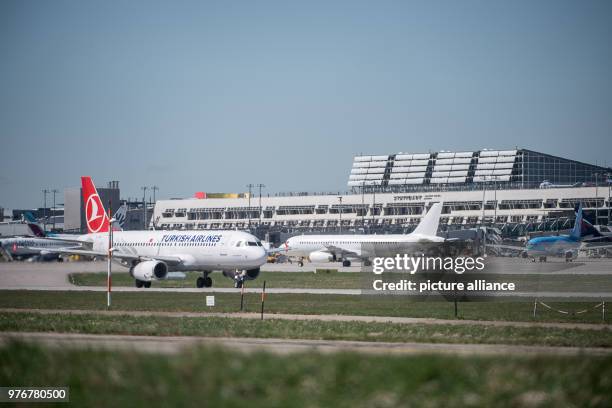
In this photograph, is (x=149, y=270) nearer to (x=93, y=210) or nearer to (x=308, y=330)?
→ (x=93, y=210)

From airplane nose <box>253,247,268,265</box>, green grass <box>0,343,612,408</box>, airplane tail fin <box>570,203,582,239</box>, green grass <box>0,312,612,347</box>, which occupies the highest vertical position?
airplane tail fin <box>570,203,582,239</box>

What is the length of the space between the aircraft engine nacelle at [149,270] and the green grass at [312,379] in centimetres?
4185

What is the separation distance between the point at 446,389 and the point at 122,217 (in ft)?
313

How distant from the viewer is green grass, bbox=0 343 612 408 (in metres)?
12.1

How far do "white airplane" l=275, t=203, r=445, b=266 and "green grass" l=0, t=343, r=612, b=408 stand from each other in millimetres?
72276

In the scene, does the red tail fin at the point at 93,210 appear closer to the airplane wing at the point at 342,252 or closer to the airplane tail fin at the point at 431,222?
the airplane wing at the point at 342,252

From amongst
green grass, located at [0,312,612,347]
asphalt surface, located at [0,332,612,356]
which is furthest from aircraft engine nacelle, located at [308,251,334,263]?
asphalt surface, located at [0,332,612,356]

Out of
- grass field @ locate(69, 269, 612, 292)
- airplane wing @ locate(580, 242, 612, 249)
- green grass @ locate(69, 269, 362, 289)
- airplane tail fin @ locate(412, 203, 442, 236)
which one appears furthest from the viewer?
airplane wing @ locate(580, 242, 612, 249)

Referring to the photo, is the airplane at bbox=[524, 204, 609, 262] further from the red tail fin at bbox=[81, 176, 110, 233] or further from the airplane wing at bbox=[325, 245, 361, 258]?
the red tail fin at bbox=[81, 176, 110, 233]

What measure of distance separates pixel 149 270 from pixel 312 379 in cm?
4508

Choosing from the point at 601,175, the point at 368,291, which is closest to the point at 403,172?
the point at 601,175

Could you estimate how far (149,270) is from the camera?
57.0 metres

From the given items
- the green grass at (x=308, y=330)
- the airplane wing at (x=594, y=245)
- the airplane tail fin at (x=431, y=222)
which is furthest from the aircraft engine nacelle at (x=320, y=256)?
the green grass at (x=308, y=330)

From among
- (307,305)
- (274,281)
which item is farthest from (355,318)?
(274,281)
